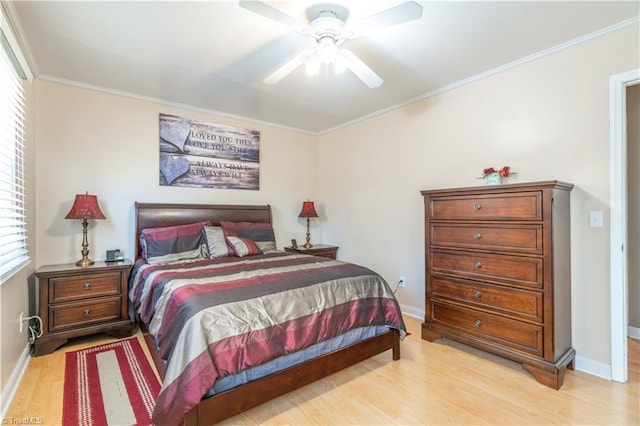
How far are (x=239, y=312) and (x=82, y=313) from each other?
1.91m

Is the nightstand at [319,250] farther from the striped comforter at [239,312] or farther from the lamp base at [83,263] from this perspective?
the lamp base at [83,263]

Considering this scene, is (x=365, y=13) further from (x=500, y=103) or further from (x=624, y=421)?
Answer: (x=624, y=421)

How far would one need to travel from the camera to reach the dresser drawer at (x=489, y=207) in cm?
221

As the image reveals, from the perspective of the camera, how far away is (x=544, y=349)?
7.04ft

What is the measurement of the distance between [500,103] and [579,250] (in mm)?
1393

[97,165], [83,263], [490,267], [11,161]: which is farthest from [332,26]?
[83,263]

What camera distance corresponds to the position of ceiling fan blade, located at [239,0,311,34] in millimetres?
1566

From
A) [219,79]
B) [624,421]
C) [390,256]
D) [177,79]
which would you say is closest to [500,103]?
[390,256]

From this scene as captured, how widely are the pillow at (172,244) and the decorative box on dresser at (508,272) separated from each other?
2393mm

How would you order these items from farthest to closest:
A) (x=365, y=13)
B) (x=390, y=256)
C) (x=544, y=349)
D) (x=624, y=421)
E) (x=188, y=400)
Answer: (x=390, y=256) → (x=544, y=349) → (x=365, y=13) → (x=624, y=421) → (x=188, y=400)

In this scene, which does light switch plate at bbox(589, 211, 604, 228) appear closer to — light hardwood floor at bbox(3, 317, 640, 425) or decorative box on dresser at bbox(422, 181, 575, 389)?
decorative box on dresser at bbox(422, 181, 575, 389)

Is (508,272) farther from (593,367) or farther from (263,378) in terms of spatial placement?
(263,378)

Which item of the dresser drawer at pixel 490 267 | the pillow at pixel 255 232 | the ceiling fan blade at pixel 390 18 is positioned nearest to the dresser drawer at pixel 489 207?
the dresser drawer at pixel 490 267

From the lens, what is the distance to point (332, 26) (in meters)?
1.93
